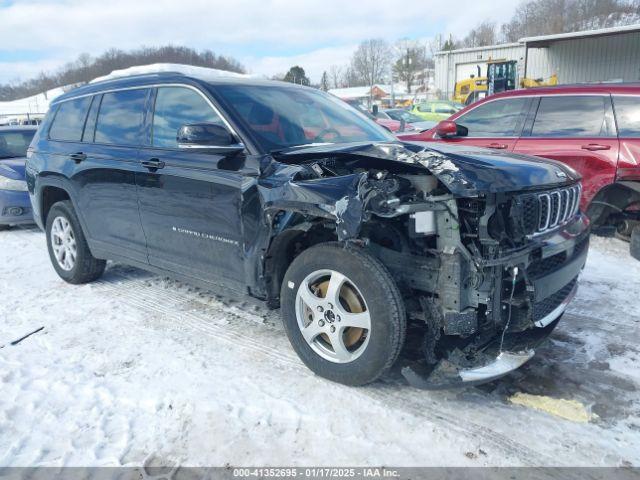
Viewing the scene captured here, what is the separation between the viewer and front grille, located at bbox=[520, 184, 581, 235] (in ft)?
9.34

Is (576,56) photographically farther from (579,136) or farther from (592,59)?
(579,136)

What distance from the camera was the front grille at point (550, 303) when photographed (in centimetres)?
283

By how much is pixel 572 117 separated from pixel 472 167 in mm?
4035

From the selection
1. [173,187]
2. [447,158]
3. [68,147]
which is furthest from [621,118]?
[68,147]

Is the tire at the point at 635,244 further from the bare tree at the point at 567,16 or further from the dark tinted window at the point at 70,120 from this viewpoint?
the bare tree at the point at 567,16

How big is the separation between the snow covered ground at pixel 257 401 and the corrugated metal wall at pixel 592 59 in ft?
119

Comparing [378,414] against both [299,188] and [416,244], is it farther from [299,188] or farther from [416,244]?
[299,188]

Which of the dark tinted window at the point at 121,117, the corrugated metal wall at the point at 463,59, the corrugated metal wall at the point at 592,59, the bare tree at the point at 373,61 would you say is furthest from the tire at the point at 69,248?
the bare tree at the point at 373,61

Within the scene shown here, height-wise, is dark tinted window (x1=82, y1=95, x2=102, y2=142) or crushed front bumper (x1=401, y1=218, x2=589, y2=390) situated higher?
dark tinted window (x1=82, y1=95, x2=102, y2=142)


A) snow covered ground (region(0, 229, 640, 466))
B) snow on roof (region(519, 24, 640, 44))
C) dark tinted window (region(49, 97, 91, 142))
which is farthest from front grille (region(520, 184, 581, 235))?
snow on roof (region(519, 24, 640, 44))

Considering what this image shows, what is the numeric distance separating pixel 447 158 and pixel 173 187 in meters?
2.06

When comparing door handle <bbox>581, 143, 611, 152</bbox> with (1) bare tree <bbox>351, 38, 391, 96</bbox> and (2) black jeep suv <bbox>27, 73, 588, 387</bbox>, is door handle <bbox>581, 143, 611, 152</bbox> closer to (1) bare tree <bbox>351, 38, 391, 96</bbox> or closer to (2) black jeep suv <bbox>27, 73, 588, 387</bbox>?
(2) black jeep suv <bbox>27, 73, 588, 387</bbox>

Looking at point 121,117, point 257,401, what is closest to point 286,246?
point 257,401

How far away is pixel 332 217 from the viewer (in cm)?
282
